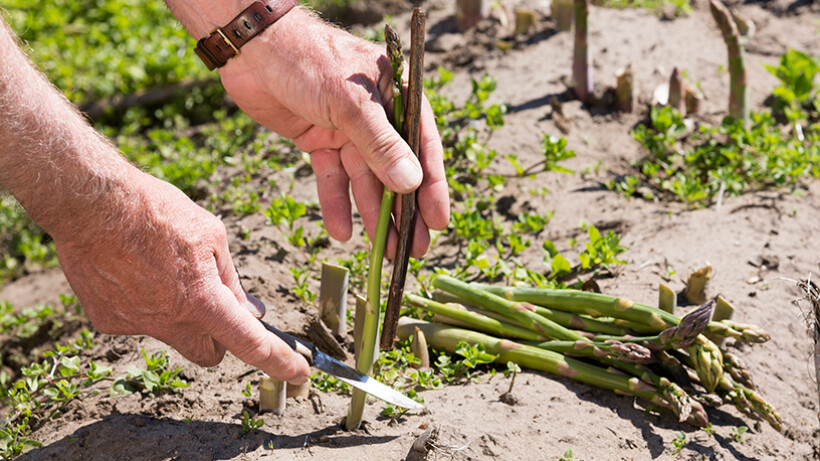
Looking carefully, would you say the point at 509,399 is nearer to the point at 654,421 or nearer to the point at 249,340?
the point at 654,421

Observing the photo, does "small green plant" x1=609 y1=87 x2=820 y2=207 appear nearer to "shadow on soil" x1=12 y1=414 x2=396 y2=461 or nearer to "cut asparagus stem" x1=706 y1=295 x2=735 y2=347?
"cut asparagus stem" x1=706 y1=295 x2=735 y2=347

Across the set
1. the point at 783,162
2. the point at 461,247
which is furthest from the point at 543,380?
the point at 783,162

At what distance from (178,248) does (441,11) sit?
172 inches

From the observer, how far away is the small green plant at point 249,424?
8.16 ft

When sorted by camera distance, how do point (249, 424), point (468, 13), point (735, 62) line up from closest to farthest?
point (249, 424), point (735, 62), point (468, 13)

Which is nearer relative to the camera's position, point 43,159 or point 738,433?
point 43,159

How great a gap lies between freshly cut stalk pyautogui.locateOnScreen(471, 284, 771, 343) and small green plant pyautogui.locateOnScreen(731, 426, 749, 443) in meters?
0.30

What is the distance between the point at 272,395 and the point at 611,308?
1.24m

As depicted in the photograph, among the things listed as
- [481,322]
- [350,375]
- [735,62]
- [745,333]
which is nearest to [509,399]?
[481,322]

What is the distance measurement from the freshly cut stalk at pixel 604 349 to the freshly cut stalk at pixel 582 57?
7.84 feet

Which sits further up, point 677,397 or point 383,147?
point 383,147

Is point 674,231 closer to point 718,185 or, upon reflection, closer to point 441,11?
point 718,185

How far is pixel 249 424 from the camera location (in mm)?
2508

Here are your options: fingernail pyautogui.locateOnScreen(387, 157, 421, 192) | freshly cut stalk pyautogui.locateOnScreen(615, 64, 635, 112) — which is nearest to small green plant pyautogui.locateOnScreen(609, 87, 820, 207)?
freshly cut stalk pyautogui.locateOnScreen(615, 64, 635, 112)
